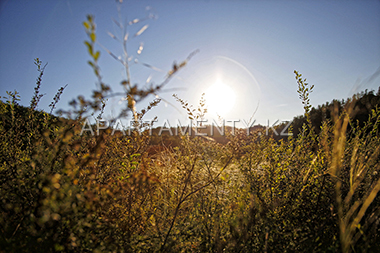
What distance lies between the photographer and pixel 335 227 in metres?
1.44

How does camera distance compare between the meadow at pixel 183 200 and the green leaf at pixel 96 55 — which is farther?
the meadow at pixel 183 200

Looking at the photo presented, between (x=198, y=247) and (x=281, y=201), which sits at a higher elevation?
(x=281, y=201)

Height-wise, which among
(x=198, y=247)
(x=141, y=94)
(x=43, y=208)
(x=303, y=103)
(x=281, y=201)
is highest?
(x=303, y=103)

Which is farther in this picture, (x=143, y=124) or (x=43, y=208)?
(x=143, y=124)

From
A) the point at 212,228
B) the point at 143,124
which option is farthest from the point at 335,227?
the point at 143,124

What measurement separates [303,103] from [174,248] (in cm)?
187

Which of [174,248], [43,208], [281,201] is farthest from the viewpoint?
[281,201]

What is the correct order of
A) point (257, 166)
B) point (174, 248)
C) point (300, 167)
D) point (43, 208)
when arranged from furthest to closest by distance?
point (257, 166) → point (300, 167) → point (174, 248) → point (43, 208)

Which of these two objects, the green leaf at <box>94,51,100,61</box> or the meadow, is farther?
the meadow

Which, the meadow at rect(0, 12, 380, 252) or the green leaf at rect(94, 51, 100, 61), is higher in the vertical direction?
the green leaf at rect(94, 51, 100, 61)

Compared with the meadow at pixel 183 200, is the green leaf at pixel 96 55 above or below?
above

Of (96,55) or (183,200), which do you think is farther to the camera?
(183,200)

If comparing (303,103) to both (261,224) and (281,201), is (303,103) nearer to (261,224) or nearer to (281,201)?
(281,201)

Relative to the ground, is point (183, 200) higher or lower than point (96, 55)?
lower
